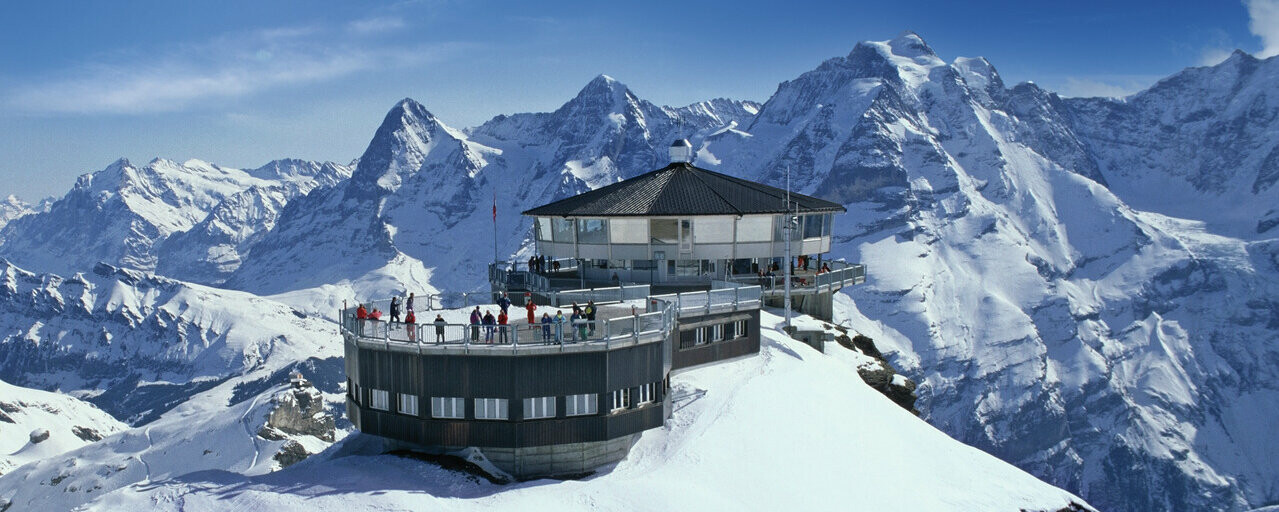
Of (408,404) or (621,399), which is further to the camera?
(621,399)

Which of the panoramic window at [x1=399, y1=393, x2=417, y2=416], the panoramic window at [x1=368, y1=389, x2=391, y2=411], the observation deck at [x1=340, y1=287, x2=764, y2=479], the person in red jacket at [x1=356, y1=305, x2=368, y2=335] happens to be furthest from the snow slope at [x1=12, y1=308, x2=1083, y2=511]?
the person in red jacket at [x1=356, y1=305, x2=368, y2=335]

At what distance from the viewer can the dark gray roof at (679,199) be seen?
204ft

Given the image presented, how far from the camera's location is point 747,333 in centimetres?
5662

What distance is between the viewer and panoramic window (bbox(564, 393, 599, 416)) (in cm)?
4284

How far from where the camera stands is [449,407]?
4266cm

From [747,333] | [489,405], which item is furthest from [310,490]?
[747,333]

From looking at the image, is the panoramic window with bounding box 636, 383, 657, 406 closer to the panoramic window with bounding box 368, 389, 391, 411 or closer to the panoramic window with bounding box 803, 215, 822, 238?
the panoramic window with bounding box 368, 389, 391, 411

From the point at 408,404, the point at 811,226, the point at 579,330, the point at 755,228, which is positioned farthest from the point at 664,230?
the point at 408,404

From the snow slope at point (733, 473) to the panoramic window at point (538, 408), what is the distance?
260cm

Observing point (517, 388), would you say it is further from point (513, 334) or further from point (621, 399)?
point (621, 399)

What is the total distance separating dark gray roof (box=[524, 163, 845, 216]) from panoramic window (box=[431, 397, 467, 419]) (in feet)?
66.9

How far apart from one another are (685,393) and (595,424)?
325 inches

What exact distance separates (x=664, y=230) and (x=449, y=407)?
23.0 m

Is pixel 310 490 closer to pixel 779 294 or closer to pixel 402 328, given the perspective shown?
pixel 402 328
